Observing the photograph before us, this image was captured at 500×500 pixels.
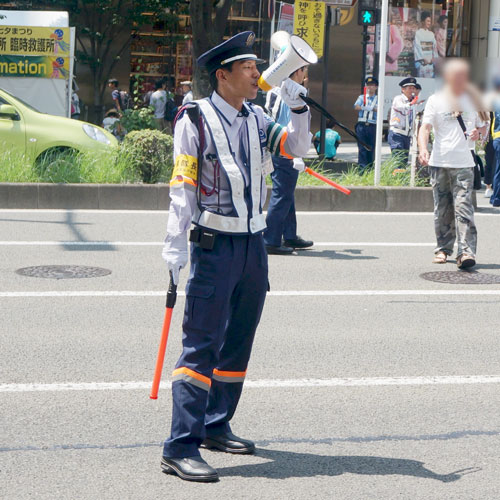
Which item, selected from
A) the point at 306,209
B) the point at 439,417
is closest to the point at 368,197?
the point at 306,209

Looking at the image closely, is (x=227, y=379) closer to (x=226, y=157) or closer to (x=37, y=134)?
(x=226, y=157)

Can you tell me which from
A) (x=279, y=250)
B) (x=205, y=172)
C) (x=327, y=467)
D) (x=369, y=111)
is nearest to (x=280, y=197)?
(x=279, y=250)

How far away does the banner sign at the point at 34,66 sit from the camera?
20.9 m

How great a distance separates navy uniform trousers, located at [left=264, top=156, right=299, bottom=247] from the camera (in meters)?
9.96

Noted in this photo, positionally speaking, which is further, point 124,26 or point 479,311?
point 124,26

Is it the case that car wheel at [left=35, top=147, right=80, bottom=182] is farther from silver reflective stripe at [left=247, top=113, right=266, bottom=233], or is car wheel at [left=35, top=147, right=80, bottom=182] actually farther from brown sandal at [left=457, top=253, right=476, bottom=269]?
silver reflective stripe at [left=247, top=113, right=266, bottom=233]

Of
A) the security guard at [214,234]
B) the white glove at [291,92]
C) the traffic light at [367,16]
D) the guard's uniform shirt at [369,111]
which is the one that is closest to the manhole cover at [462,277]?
the white glove at [291,92]

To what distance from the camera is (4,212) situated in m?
12.9

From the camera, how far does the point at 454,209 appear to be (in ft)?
32.2

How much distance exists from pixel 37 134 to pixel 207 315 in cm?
1111

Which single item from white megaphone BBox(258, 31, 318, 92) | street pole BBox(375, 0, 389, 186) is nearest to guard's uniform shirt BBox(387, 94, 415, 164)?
street pole BBox(375, 0, 389, 186)

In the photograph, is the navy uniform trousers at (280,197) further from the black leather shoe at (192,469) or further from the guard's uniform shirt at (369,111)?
the guard's uniform shirt at (369,111)

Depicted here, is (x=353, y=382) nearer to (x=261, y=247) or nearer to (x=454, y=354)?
(x=454, y=354)

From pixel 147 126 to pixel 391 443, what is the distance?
13.8 metres
